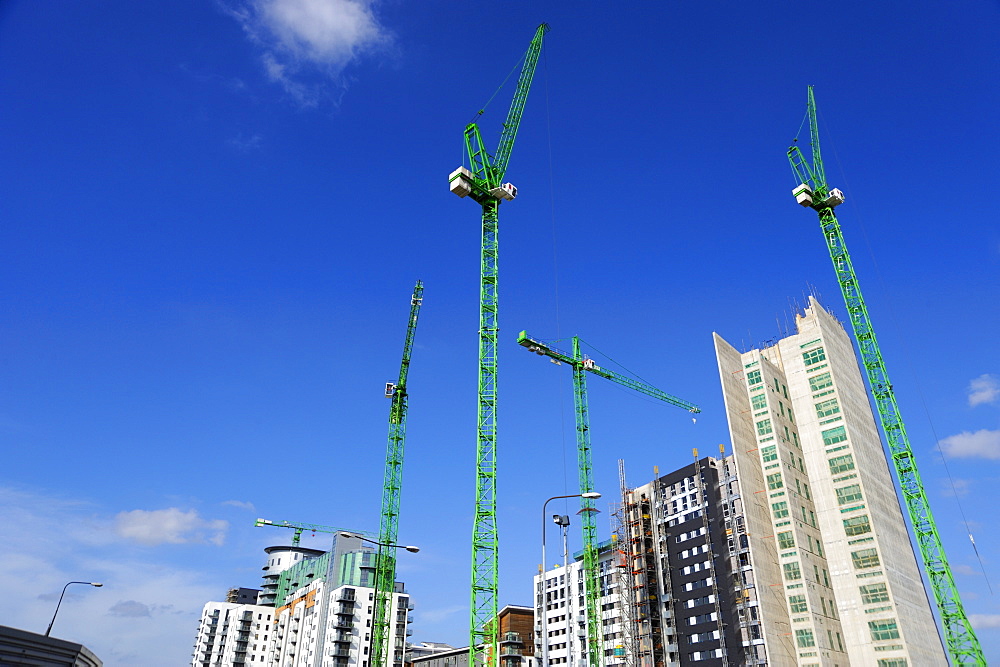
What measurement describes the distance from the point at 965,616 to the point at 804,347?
4388 cm

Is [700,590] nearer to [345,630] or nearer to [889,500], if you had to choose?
[889,500]

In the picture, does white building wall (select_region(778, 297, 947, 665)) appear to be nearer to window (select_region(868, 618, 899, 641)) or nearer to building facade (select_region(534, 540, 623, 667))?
window (select_region(868, 618, 899, 641))

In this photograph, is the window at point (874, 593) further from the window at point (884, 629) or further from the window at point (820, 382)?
the window at point (820, 382)

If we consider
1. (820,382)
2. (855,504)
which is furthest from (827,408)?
(855,504)

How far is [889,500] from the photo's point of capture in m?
110

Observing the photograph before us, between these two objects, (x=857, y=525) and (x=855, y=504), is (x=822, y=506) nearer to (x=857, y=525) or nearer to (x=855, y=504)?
(x=855, y=504)

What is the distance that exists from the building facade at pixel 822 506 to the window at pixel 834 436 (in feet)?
0.58

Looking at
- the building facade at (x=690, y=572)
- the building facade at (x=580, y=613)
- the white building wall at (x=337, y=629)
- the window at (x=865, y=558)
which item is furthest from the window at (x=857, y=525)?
the white building wall at (x=337, y=629)

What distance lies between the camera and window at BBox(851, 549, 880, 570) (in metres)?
97.6

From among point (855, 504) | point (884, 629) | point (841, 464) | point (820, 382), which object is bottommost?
point (884, 629)

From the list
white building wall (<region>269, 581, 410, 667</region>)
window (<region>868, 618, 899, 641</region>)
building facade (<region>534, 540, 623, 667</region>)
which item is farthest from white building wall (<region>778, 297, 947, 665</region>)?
white building wall (<region>269, 581, 410, 667</region>)

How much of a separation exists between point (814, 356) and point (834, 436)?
13.7 m

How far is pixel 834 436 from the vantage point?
4277 inches

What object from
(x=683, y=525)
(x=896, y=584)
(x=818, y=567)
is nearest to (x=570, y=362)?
(x=683, y=525)
